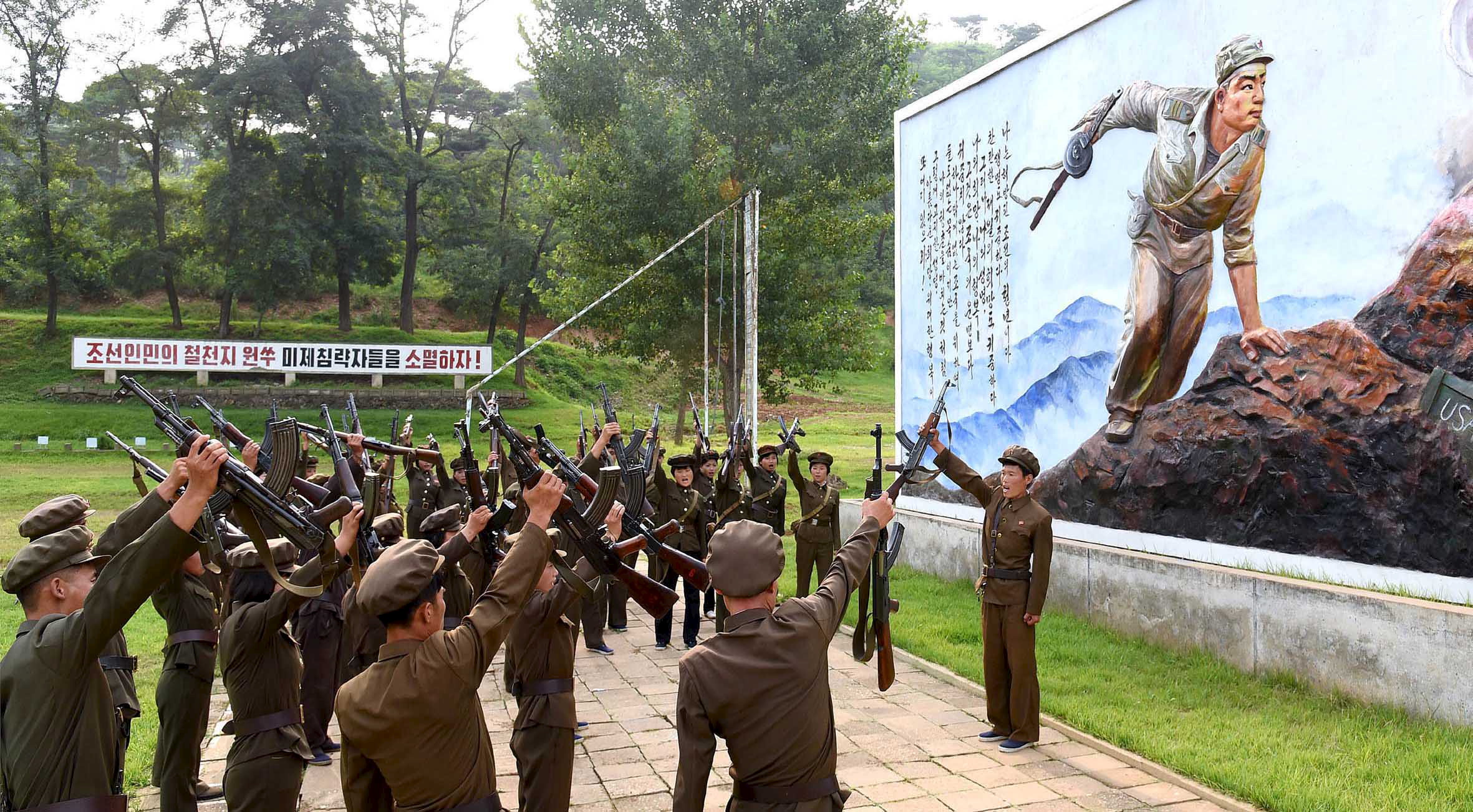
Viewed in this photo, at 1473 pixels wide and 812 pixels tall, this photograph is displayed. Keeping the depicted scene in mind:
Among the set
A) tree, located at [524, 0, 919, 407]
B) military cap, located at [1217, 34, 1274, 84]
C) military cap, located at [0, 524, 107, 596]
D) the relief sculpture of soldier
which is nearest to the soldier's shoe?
the relief sculpture of soldier

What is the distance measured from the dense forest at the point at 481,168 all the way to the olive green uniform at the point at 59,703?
14697 millimetres

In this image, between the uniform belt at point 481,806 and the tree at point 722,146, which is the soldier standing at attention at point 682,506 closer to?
the uniform belt at point 481,806

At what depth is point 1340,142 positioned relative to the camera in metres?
7.29

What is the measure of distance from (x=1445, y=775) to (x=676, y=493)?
7.31m

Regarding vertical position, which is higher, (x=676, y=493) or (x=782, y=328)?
(x=782, y=328)

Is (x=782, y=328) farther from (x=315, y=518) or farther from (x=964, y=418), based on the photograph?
(x=315, y=518)

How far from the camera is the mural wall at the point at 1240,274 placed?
6.63m

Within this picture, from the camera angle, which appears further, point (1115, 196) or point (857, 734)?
point (1115, 196)

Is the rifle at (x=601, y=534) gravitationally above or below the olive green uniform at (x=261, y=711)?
above

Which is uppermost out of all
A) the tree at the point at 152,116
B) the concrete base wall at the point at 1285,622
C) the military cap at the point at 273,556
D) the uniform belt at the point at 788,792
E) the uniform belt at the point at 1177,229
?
the tree at the point at 152,116

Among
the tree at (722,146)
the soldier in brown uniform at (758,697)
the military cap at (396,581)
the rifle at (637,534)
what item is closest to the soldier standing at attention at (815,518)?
the rifle at (637,534)

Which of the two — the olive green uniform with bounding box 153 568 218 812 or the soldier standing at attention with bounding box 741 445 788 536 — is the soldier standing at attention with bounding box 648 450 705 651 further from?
the olive green uniform with bounding box 153 568 218 812

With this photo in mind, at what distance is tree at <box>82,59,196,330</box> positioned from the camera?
33.4 m

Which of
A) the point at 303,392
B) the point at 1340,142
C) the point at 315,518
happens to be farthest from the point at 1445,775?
the point at 303,392
